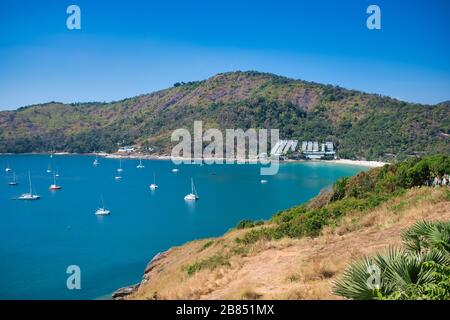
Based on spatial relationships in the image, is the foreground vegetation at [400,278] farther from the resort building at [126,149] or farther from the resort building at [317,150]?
the resort building at [126,149]

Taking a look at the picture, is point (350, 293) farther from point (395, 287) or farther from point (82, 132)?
point (82, 132)

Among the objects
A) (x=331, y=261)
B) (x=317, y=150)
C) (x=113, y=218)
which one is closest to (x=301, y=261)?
(x=331, y=261)

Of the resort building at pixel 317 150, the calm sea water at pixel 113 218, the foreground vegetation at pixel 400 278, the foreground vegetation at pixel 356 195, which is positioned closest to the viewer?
the foreground vegetation at pixel 400 278

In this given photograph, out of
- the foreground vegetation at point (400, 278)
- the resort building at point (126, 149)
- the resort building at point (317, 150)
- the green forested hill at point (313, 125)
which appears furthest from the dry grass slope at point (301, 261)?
the resort building at point (126, 149)

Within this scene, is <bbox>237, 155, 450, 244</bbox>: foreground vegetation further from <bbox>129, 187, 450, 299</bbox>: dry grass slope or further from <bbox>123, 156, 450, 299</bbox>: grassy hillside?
<bbox>129, 187, 450, 299</bbox>: dry grass slope

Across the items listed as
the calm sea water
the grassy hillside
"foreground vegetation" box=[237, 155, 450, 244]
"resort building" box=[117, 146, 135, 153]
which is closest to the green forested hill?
"resort building" box=[117, 146, 135, 153]

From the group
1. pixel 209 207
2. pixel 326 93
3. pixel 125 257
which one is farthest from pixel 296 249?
pixel 326 93

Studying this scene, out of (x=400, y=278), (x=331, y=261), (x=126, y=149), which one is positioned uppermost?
(x=126, y=149)

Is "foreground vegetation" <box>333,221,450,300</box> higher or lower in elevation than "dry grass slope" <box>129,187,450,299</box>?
higher

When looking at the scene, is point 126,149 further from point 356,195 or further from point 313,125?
point 356,195
